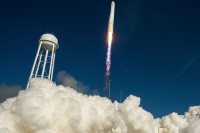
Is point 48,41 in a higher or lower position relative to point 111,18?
lower

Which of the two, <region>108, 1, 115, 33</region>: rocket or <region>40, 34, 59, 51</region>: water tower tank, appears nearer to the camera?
<region>108, 1, 115, 33</region>: rocket

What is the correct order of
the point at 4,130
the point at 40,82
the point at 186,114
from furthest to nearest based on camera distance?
the point at 186,114 → the point at 40,82 → the point at 4,130

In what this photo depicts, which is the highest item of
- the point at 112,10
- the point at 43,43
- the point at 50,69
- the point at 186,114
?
the point at 112,10

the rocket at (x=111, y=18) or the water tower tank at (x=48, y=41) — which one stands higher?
the rocket at (x=111, y=18)

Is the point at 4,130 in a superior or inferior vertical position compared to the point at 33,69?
inferior

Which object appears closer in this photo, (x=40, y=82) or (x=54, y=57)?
(x=40, y=82)

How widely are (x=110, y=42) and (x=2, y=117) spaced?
145ft

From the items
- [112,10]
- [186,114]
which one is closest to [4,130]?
[112,10]

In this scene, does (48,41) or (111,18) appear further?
(111,18)

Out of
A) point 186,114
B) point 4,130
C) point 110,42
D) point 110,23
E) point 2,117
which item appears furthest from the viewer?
point 186,114

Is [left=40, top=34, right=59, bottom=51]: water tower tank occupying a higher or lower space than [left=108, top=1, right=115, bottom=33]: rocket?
lower

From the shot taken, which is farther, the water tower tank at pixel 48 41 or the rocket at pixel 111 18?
the water tower tank at pixel 48 41

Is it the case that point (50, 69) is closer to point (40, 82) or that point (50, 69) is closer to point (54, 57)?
point (54, 57)

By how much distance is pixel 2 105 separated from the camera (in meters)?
61.8
